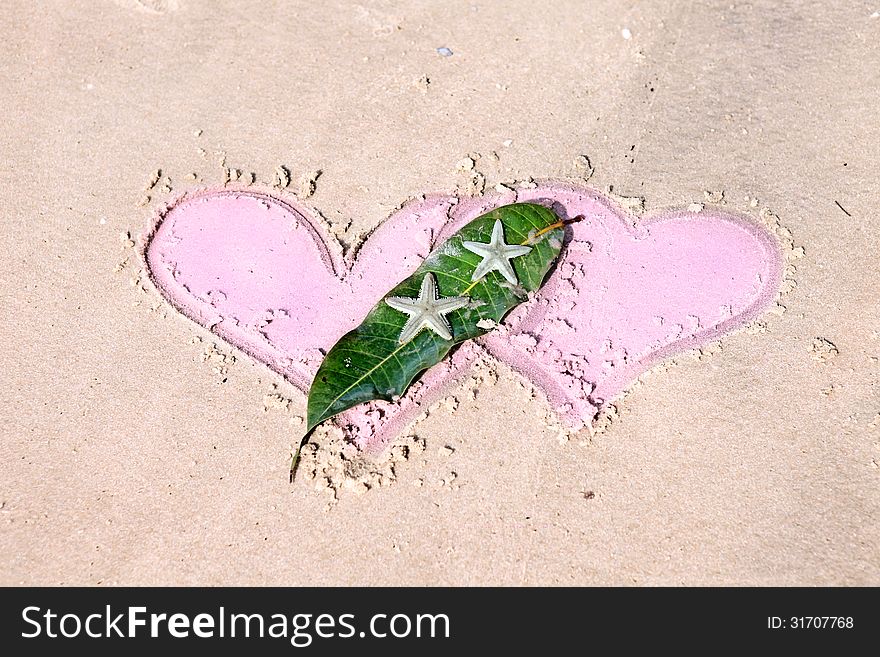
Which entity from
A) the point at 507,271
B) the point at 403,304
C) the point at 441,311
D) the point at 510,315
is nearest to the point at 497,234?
the point at 507,271

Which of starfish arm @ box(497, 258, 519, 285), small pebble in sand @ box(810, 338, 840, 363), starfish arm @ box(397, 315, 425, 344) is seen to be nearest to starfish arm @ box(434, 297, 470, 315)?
starfish arm @ box(397, 315, 425, 344)

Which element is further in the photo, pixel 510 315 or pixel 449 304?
pixel 510 315

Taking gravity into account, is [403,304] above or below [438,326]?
above

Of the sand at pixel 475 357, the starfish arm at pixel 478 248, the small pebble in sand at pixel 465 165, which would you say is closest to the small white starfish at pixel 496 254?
the starfish arm at pixel 478 248

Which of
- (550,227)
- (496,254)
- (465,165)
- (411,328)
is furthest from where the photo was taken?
(465,165)

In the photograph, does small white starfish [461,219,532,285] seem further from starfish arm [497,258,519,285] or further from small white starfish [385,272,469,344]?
small white starfish [385,272,469,344]

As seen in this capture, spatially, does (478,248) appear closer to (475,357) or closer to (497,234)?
(497,234)

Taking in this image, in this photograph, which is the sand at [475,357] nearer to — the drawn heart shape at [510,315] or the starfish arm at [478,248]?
the drawn heart shape at [510,315]
